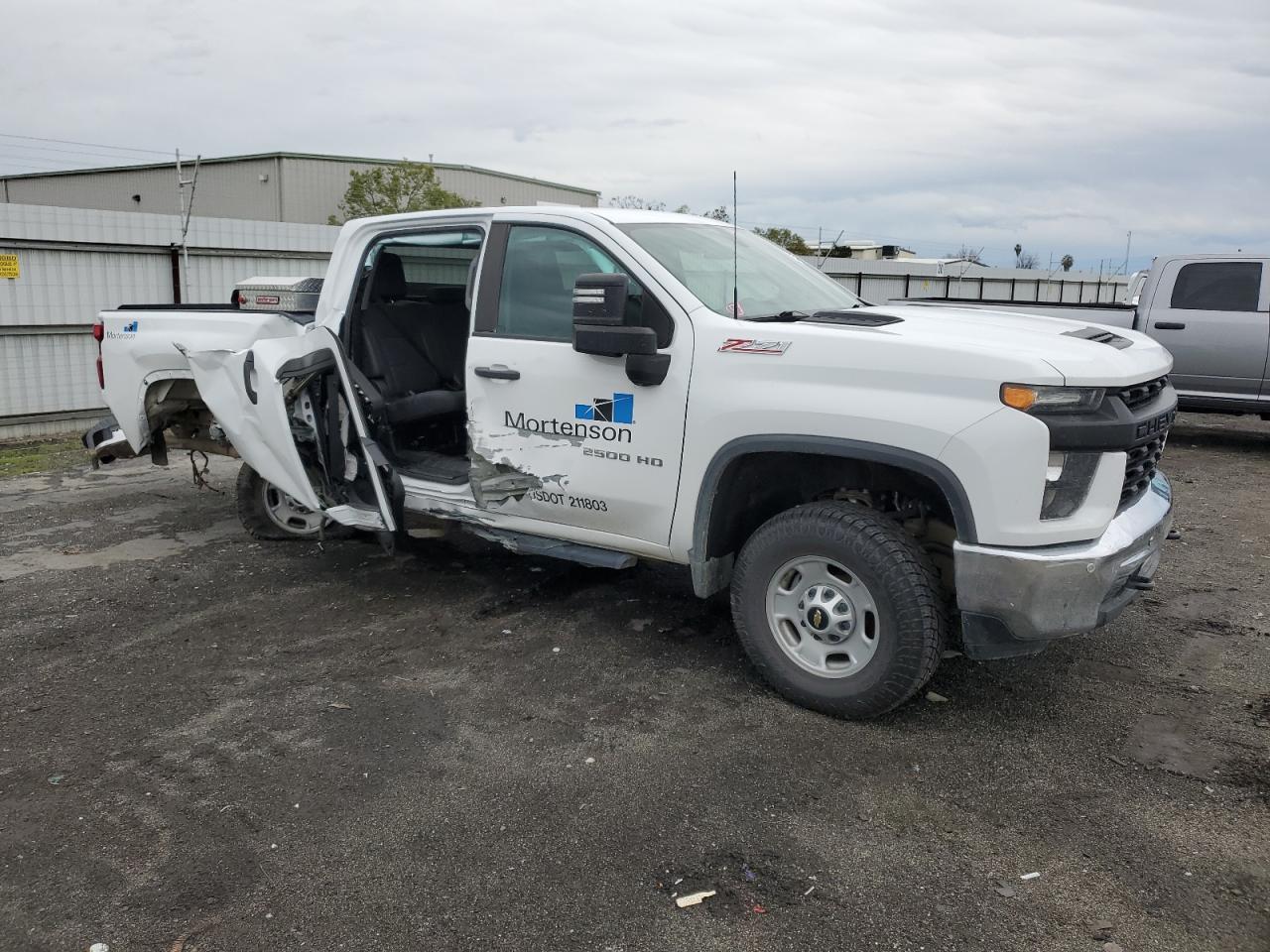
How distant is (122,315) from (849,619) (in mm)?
4852

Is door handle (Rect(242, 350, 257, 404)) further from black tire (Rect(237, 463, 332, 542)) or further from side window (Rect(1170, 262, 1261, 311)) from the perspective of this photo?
side window (Rect(1170, 262, 1261, 311))

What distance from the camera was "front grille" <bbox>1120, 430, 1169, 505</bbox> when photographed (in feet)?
12.6

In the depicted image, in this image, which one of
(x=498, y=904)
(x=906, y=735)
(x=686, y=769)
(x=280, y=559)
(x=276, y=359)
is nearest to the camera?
(x=498, y=904)

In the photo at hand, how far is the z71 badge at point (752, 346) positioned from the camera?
13.0 ft

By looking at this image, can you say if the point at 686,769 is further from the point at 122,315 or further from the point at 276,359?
the point at 122,315

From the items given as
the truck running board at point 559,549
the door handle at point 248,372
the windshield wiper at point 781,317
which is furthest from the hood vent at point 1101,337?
the door handle at point 248,372

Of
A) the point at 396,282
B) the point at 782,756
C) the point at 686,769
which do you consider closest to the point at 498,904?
the point at 686,769

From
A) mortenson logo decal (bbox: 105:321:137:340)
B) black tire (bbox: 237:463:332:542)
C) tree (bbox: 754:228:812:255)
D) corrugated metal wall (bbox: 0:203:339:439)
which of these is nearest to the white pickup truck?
mortenson logo decal (bbox: 105:321:137:340)

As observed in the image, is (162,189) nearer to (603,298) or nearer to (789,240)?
(789,240)

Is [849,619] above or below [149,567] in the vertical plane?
above

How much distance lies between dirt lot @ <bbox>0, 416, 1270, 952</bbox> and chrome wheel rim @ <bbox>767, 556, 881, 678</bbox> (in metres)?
0.27

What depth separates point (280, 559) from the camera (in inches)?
251

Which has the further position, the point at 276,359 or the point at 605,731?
the point at 276,359

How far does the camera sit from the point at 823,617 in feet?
13.1
